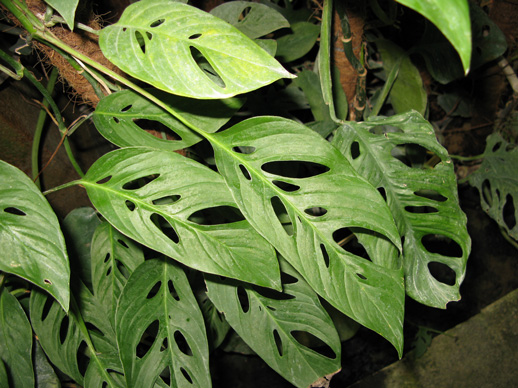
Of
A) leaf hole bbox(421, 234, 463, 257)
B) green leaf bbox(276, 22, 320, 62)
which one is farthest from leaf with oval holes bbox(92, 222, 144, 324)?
leaf hole bbox(421, 234, 463, 257)

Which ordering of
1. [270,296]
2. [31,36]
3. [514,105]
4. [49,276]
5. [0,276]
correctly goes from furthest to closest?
1. [514,105]
2. [270,296]
3. [0,276]
4. [31,36]
5. [49,276]

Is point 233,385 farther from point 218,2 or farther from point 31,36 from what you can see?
point 218,2

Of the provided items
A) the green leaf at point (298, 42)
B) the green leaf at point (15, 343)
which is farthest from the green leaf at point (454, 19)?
the green leaf at point (15, 343)

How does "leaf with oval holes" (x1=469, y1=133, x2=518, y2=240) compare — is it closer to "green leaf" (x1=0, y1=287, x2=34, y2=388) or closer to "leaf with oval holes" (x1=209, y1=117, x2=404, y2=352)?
"leaf with oval holes" (x1=209, y1=117, x2=404, y2=352)

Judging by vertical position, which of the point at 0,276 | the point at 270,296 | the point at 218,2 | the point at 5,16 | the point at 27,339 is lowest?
the point at 270,296

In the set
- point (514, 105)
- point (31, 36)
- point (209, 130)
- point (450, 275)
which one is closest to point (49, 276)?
point (209, 130)

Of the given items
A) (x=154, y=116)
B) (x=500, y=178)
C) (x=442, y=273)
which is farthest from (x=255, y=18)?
(x=442, y=273)

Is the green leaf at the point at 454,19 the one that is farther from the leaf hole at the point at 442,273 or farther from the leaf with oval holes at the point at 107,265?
the leaf hole at the point at 442,273
